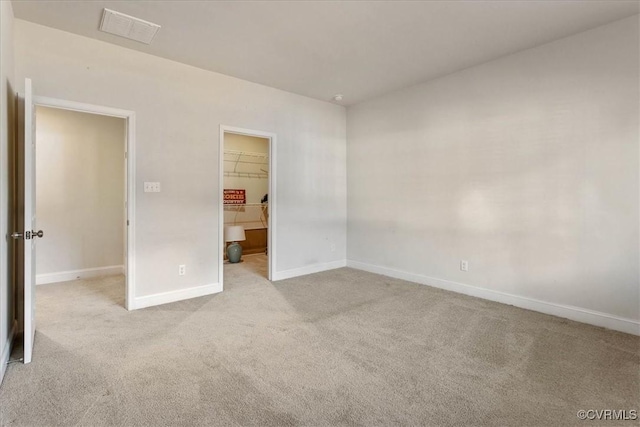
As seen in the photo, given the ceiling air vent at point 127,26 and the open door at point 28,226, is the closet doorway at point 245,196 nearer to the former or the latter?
the ceiling air vent at point 127,26

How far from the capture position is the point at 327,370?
2.08 m

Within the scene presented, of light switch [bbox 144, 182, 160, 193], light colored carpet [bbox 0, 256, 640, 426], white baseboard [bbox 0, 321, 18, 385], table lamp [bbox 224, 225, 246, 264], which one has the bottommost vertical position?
light colored carpet [bbox 0, 256, 640, 426]

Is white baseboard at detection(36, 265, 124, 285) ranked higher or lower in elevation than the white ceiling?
lower

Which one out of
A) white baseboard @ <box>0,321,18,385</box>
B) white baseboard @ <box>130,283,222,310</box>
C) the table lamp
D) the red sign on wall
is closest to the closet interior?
the red sign on wall

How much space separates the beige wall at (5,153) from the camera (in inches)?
80.4

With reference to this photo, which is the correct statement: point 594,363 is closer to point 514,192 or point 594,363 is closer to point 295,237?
point 514,192

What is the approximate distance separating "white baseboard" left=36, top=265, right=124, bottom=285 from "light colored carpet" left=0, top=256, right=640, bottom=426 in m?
1.04

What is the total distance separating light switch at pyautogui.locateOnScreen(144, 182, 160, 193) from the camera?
330 cm

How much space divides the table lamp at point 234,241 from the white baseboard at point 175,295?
5.94 feet

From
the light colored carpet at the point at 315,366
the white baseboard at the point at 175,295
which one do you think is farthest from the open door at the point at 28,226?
the white baseboard at the point at 175,295

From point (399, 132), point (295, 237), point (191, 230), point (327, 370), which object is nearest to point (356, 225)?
point (295, 237)

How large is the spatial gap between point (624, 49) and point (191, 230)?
4524mm

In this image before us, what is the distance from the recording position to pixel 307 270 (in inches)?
188

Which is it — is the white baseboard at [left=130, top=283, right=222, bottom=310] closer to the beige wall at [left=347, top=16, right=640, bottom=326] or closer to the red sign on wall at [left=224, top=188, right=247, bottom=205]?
the beige wall at [left=347, top=16, right=640, bottom=326]
